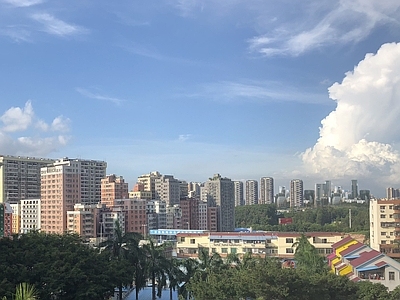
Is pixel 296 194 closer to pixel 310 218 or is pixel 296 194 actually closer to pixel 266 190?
pixel 266 190

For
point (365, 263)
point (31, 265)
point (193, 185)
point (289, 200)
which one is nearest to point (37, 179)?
point (193, 185)

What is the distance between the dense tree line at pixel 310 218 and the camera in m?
23.9

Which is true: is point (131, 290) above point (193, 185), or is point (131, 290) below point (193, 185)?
below

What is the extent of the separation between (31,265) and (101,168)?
2029 cm

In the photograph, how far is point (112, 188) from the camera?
2714 centimetres

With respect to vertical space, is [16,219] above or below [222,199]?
below

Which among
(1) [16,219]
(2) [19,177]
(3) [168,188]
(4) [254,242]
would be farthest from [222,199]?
(4) [254,242]

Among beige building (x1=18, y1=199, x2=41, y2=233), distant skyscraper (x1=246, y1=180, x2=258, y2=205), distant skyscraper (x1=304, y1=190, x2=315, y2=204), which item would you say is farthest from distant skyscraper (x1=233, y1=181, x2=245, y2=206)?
beige building (x1=18, y1=199, x2=41, y2=233)

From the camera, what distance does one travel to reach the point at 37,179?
100 feet

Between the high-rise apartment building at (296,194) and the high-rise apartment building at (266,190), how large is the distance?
3164 millimetres

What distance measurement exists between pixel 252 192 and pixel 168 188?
12.1 m

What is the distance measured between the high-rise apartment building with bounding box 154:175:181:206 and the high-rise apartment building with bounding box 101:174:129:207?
3898 mm

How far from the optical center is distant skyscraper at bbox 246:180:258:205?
41.3 m

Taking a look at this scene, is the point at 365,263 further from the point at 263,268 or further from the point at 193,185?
the point at 193,185
